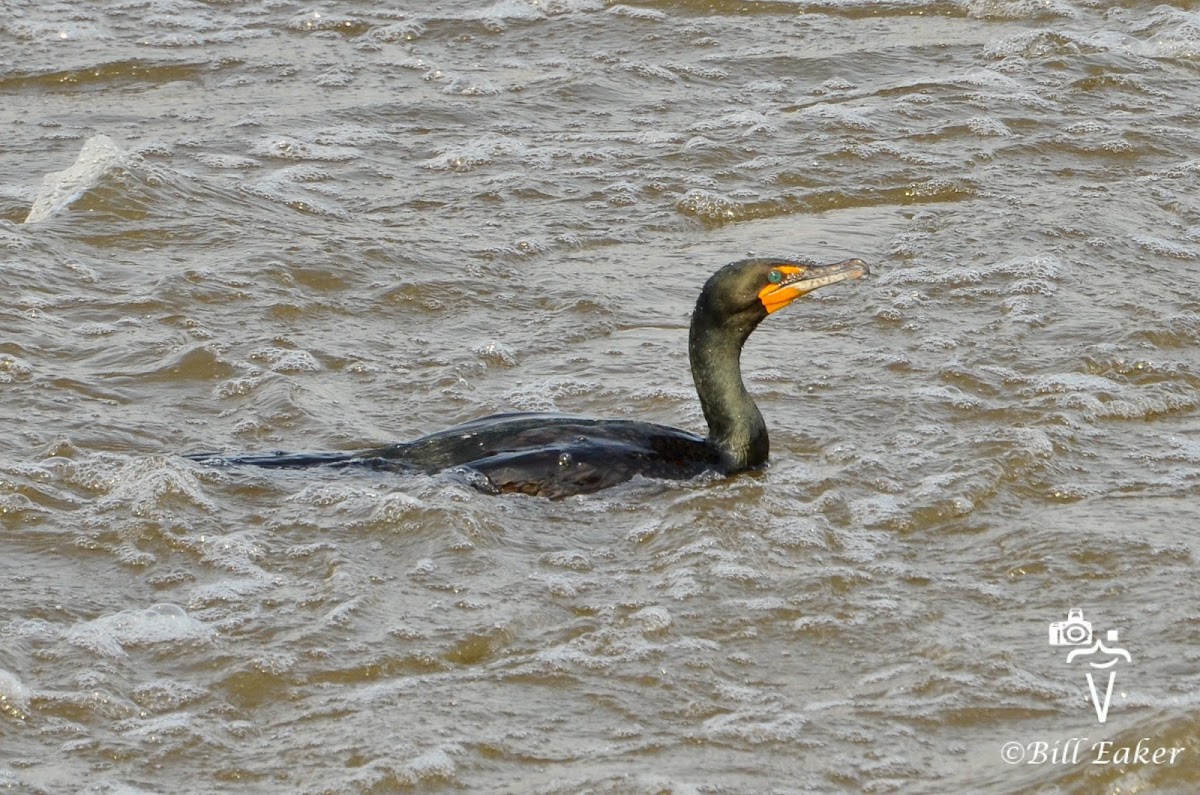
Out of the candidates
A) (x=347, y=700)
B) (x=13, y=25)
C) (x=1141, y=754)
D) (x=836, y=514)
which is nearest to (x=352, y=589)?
(x=347, y=700)

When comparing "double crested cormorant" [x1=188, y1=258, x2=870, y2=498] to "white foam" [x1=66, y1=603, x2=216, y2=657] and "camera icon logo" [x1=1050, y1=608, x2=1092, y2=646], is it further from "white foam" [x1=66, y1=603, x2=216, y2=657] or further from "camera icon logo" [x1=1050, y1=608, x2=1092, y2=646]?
"camera icon logo" [x1=1050, y1=608, x2=1092, y2=646]

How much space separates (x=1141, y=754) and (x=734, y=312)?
2.36 metres

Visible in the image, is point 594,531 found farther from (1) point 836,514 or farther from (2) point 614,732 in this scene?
(2) point 614,732

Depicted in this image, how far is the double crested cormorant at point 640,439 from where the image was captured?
599 centimetres

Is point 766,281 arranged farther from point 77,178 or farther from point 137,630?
point 77,178

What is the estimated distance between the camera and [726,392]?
6344 mm

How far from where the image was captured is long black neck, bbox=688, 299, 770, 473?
6.30m

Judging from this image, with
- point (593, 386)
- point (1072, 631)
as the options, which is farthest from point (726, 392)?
point (1072, 631)

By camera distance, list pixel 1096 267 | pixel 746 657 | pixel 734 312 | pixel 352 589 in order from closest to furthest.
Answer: pixel 746 657
pixel 352 589
pixel 734 312
pixel 1096 267

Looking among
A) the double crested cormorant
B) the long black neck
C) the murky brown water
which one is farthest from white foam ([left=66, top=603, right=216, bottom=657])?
the long black neck

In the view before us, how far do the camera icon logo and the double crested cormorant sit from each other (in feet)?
4.89

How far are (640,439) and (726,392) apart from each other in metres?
0.39

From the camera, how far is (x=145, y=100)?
10.2 metres

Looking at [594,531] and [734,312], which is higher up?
[734,312]
